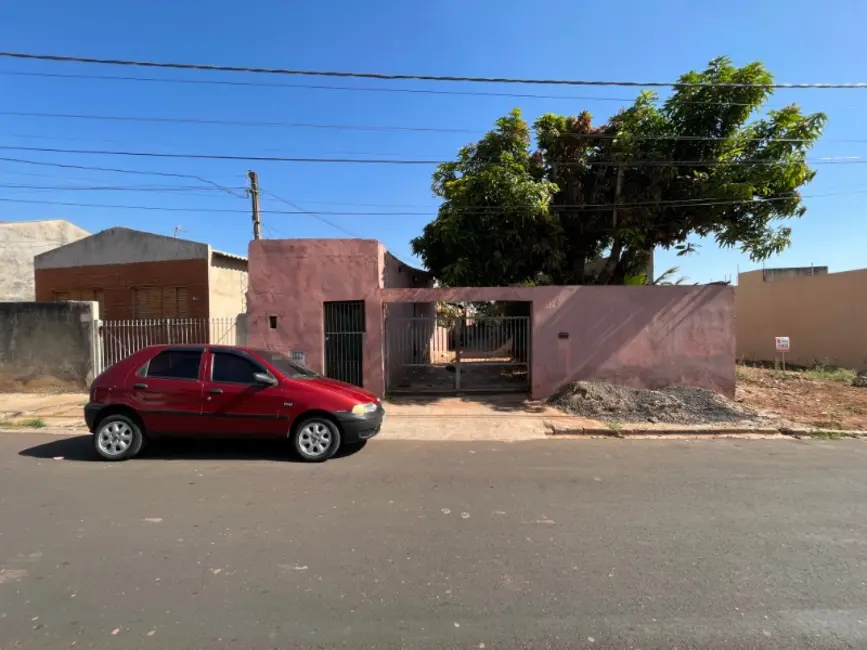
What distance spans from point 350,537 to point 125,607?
158 cm

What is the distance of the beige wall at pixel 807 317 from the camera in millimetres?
17266

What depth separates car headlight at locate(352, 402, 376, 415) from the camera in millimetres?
6601

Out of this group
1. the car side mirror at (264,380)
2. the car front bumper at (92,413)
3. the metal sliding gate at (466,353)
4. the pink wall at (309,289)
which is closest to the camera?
the car side mirror at (264,380)

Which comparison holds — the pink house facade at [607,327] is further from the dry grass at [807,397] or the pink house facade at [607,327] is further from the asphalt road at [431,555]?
the asphalt road at [431,555]

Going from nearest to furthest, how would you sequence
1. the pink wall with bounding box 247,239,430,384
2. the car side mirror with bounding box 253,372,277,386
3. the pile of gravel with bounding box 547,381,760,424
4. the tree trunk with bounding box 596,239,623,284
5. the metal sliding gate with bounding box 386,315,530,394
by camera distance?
the car side mirror with bounding box 253,372,277,386
the pile of gravel with bounding box 547,381,760,424
the pink wall with bounding box 247,239,430,384
the metal sliding gate with bounding box 386,315,530,394
the tree trunk with bounding box 596,239,623,284

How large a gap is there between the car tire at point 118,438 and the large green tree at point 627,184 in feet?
26.2

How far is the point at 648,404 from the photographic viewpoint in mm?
9820

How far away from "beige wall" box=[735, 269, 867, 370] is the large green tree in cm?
845

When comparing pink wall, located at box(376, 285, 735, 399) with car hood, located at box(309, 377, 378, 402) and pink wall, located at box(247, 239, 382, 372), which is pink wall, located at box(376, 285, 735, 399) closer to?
pink wall, located at box(247, 239, 382, 372)

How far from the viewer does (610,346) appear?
1099 centimetres

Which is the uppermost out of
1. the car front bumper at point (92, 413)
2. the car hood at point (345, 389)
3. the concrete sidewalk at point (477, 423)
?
the car hood at point (345, 389)

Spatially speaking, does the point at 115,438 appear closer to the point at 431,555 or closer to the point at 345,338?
the point at 431,555

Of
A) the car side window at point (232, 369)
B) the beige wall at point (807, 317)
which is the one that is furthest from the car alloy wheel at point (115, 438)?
the beige wall at point (807, 317)

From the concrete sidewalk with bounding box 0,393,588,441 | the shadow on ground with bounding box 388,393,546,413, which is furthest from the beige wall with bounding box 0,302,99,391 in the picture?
the shadow on ground with bounding box 388,393,546,413
